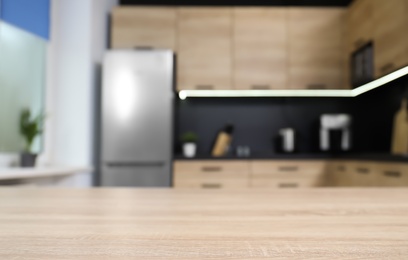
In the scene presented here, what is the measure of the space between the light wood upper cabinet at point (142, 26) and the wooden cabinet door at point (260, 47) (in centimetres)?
61

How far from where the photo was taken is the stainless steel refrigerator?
3.57 m

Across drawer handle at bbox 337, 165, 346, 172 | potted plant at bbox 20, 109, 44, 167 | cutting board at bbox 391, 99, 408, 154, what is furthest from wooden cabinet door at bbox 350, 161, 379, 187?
potted plant at bbox 20, 109, 44, 167

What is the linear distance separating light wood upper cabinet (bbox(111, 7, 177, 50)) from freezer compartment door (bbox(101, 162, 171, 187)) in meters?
1.11

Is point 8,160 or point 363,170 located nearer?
point 8,160

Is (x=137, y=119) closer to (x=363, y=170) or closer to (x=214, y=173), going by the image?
(x=214, y=173)

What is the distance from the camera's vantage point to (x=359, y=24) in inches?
144

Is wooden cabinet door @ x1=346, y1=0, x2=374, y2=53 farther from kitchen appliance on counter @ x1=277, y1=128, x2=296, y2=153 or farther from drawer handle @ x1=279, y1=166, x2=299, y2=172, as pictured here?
drawer handle @ x1=279, y1=166, x2=299, y2=172

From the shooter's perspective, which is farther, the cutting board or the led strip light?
the led strip light

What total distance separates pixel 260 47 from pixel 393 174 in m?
1.73

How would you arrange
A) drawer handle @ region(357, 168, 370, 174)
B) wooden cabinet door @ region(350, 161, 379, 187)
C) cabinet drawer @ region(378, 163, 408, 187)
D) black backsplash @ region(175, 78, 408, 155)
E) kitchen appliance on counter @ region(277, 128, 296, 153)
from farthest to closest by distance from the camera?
black backsplash @ region(175, 78, 408, 155)
kitchen appliance on counter @ region(277, 128, 296, 153)
drawer handle @ region(357, 168, 370, 174)
wooden cabinet door @ region(350, 161, 379, 187)
cabinet drawer @ region(378, 163, 408, 187)

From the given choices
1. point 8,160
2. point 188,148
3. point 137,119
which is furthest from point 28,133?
point 188,148

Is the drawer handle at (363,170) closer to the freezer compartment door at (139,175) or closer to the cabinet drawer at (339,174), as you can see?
the cabinet drawer at (339,174)

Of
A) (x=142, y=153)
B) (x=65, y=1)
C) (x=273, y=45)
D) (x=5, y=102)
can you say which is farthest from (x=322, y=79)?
(x=5, y=102)

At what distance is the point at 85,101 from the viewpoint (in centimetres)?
358
